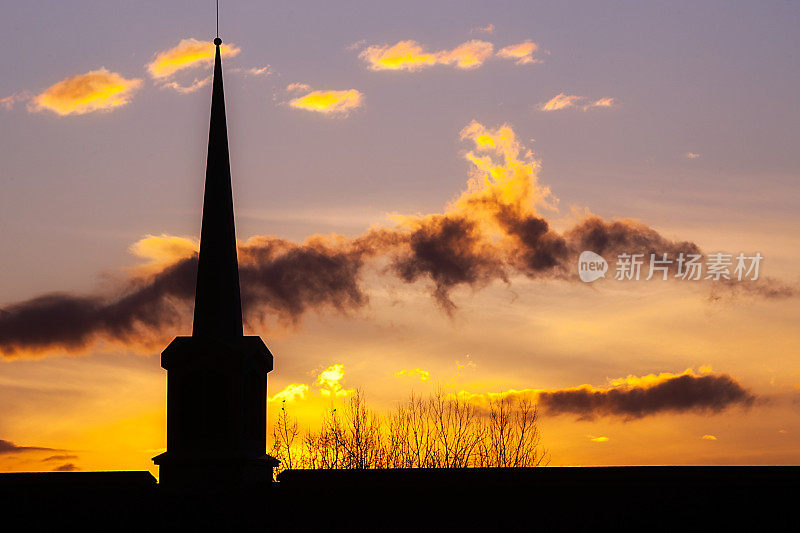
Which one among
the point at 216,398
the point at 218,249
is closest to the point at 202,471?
the point at 216,398

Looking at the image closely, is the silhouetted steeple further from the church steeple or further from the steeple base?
the steeple base

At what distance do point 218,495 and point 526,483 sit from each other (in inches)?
294

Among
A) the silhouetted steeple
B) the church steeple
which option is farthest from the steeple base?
the silhouetted steeple

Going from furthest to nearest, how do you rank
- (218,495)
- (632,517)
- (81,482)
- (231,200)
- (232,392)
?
(231,200), (232,392), (81,482), (218,495), (632,517)

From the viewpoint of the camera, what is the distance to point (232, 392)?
35562 millimetres

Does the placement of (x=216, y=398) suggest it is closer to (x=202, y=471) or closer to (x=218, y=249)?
(x=202, y=471)

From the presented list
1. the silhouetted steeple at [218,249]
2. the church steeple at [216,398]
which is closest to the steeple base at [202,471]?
the church steeple at [216,398]

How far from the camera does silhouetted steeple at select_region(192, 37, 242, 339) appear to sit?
3700 cm

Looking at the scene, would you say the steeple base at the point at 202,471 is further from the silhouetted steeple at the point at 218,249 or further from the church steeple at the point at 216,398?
the silhouetted steeple at the point at 218,249

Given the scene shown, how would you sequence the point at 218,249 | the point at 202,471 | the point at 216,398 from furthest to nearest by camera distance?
the point at 218,249 < the point at 216,398 < the point at 202,471

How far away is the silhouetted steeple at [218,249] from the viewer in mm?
37000

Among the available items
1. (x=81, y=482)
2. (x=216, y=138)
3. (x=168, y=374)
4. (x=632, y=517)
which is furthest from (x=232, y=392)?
(x=632, y=517)

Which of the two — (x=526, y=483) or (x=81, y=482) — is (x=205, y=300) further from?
(x=526, y=483)

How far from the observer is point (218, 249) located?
1487 inches
